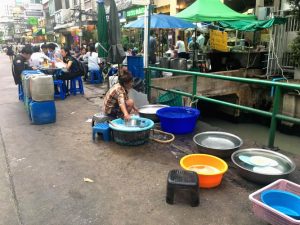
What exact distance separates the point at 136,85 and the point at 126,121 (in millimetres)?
2444

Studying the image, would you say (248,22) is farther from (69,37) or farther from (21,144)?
(69,37)

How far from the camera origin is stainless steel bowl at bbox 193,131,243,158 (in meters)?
3.67

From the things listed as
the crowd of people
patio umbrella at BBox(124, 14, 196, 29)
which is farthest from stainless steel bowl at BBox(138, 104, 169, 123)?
patio umbrella at BBox(124, 14, 196, 29)

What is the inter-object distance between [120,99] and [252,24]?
806 centimetres

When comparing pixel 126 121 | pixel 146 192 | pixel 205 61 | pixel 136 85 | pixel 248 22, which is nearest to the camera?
pixel 146 192

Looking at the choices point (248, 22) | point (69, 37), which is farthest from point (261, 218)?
point (69, 37)

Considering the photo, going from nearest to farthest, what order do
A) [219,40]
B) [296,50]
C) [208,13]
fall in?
1. [296,50]
2. [208,13]
3. [219,40]

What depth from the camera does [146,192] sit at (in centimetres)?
306

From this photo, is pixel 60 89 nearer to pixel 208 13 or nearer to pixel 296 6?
pixel 208 13

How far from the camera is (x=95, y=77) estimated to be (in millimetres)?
11008

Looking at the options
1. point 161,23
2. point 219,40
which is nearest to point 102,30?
point 161,23

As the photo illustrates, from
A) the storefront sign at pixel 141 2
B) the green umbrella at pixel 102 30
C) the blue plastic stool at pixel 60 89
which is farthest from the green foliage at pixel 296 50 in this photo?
the blue plastic stool at pixel 60 89

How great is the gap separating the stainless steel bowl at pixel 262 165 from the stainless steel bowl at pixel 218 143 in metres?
0.18

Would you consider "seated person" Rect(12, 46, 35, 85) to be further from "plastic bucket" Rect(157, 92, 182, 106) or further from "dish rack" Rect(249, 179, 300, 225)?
"dish rack" Rect(249, 179, 300, 225)
